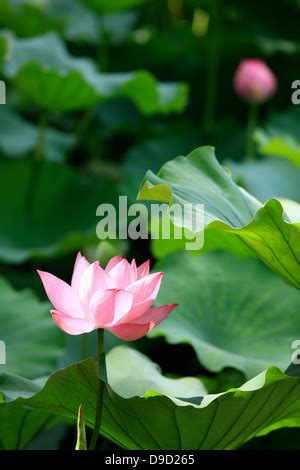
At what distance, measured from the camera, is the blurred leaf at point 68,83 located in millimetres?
2350

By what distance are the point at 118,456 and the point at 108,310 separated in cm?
22

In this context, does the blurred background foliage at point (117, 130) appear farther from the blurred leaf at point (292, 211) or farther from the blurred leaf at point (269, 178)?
the blurred leaf at point (292, 211)

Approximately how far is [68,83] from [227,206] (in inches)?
44.1

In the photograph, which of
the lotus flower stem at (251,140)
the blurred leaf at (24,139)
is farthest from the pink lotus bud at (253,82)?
the blurred leaf at (24,139)

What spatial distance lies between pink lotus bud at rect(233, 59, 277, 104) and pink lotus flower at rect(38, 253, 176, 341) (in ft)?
5.18

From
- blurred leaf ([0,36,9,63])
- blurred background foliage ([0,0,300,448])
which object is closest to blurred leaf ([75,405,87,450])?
blurred background foliage ([0,0,300,448])

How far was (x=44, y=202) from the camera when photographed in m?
2.57

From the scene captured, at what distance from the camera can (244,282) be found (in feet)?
5.60

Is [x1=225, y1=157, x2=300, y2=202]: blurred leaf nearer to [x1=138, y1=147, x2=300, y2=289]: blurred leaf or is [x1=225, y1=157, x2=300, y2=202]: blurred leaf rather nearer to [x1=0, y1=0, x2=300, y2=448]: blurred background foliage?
[x1=0, y1=0, x2=300, y2=448]: blurred background foliage

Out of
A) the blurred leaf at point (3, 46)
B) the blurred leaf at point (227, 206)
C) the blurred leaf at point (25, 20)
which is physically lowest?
the blurred leaf at point (227, 206)

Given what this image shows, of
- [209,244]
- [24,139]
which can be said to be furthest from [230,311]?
[24,139]

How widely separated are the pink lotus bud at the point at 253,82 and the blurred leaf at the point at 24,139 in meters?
0.50

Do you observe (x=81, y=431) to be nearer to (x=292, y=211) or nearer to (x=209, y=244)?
(x=292, y=211)

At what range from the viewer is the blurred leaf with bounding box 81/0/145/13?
2869 mm
